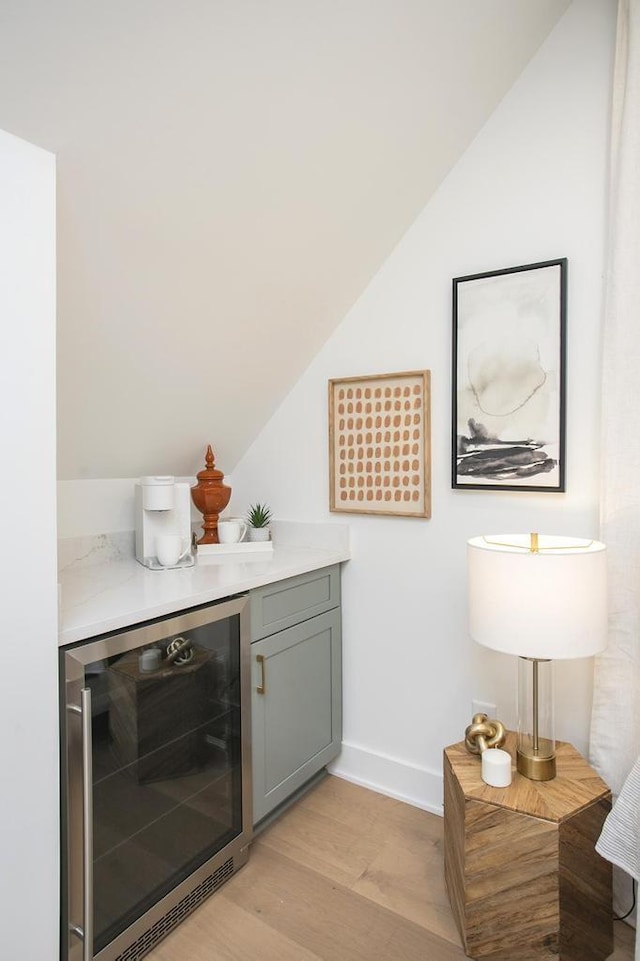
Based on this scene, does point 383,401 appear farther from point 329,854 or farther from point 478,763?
point 329,854

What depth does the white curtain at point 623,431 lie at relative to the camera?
5.16 ft

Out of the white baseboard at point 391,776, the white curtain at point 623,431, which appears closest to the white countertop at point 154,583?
the white baseboard at point 391,776

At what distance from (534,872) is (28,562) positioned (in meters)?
1.38

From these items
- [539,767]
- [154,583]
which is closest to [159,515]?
[154,583]

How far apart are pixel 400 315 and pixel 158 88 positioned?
44.4 inches

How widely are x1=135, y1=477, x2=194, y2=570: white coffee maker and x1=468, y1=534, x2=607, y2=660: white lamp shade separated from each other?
107 cm

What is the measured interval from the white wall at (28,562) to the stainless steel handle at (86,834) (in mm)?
58

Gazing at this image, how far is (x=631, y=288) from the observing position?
1583mm

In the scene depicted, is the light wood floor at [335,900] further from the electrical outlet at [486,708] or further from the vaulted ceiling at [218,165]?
the vaulted ceiling at [218,165]

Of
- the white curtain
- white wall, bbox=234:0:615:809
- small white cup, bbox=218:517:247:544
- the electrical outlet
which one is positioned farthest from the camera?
small white cup, bbox=218:517:247:544

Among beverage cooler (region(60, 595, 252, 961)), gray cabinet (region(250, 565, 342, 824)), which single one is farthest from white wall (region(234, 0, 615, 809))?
beverage cooler (region(60, 595, 252, 961))

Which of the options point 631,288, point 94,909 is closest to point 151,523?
point 94,909

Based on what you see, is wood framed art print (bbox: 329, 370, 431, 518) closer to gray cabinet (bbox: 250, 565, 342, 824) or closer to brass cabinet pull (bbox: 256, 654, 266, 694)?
gray cabinet (bbox: 250, 565, 342, 824)

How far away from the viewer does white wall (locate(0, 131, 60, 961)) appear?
1.12 metres
